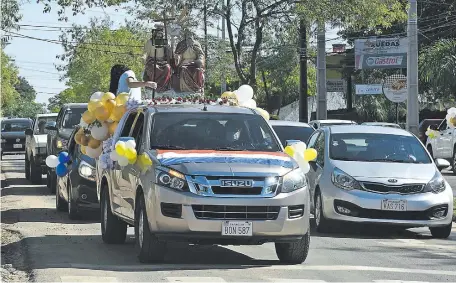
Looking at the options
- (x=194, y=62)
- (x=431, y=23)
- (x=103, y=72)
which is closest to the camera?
(x=194, y=62)

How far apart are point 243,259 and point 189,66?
48.7ft

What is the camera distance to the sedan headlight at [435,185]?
46.6 feet

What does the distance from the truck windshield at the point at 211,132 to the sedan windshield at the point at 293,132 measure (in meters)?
8.34

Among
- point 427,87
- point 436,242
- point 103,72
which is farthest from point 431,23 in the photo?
point 436,242

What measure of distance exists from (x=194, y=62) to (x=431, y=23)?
3319 centimetres

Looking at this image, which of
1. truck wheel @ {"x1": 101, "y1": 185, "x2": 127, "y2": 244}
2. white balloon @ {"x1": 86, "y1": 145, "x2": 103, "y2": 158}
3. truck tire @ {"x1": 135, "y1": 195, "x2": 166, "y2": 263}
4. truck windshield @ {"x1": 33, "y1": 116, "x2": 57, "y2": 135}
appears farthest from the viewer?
truck windshield @ {"x1": 33, "y1": 116, "x2": 57, "y2": 135}

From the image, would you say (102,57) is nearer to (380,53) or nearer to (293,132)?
(380,53)

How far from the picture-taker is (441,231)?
14438 millimetres

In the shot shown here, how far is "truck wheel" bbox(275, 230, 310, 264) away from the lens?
11.0 meters

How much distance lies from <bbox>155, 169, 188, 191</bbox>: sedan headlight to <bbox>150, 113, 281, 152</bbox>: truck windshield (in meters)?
A: 0.89

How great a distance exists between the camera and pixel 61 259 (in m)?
11.4

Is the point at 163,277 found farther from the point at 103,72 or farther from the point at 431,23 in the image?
the point at 103,72

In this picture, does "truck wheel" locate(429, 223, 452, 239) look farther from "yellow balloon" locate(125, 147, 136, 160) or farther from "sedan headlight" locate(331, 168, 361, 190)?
"yellow balloon" locate(125, 147, 136, 160)

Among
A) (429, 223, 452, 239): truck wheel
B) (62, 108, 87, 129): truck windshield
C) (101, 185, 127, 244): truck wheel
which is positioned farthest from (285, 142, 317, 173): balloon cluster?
(62, 108, 87, 129): truck windshield
